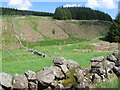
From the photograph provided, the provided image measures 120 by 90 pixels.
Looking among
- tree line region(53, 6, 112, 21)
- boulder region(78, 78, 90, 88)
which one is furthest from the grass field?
tree line region(53, 6, 112, 21)

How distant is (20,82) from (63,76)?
269cm

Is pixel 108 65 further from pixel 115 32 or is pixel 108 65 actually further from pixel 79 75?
pixel 115 32

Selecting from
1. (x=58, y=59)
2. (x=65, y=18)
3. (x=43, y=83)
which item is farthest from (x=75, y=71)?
(x=65, y=18)

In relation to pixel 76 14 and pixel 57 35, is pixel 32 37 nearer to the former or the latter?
pixel 57 35

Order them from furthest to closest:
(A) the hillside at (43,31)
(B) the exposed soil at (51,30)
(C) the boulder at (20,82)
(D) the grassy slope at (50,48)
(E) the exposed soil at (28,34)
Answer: (B) the exposed soil at (51,30)
(E) the exposed soil at (28,34)
(A) the hillside at (43,31)
(D) the grassy slope at (50,48)
(C) the boulder at (20,82)

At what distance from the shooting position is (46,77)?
436 inches

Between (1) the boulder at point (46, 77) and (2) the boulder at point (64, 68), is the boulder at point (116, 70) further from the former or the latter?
(1) the boulder at point (46, 77)

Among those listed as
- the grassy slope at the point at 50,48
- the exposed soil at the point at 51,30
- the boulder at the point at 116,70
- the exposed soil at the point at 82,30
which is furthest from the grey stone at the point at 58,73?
the exposed soil at the point at 82,30

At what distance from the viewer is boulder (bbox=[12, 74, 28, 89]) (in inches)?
415

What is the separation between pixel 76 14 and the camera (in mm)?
72312

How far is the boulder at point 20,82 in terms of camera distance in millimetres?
10539

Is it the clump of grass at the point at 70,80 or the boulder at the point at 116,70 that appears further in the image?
the boulder at the point at 116,70

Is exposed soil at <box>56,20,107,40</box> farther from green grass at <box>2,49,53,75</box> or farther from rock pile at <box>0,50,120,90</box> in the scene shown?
rock pile at <box>0,50,120,90</box>

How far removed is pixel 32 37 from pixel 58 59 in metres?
28.5
